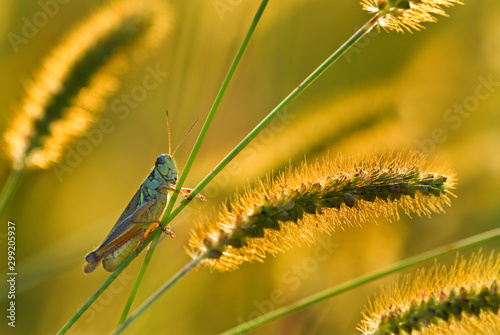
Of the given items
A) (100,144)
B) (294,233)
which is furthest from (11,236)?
(294,233)

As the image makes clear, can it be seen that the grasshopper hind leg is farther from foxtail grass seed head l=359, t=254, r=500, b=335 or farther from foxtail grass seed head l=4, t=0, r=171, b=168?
foxtail grass seed head l=359, t=254, r=500, b=335

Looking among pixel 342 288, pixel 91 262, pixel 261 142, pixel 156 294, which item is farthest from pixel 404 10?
pixel 91 262

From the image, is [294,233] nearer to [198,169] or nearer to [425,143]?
[198,169]

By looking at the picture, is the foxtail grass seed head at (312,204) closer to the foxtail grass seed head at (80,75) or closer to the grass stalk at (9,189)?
the grass stalk at (9,189)

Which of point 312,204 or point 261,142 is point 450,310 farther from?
point 261,142

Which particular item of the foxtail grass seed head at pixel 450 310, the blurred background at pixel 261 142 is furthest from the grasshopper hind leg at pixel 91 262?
the foxtail grass seed head at pixel 450 310

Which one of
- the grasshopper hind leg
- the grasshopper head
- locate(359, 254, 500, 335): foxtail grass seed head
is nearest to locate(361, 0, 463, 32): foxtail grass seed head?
locate(359, 254, 500, 335): foxtail grass seed head
